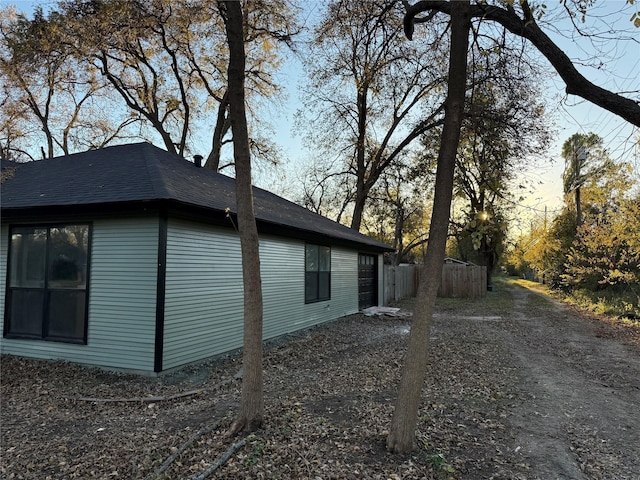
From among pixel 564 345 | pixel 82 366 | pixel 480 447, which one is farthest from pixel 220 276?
pixel 564 345

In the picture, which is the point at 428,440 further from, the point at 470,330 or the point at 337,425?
the point at 470,330

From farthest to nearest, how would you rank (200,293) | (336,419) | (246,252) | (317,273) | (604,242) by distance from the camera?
(604,242) < (317,273) < (200,293) < (336,419) < (246,252)

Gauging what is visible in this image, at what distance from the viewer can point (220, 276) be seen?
736 centimetres

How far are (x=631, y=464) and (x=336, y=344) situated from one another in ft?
19.0

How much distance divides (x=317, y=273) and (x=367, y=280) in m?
5.01

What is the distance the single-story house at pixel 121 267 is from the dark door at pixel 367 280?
24.9 feet

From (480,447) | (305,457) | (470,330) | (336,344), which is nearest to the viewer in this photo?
(305,457)

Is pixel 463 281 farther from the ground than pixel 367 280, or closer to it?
closer to it

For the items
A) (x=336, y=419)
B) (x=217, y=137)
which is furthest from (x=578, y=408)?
(x=217, y=137)

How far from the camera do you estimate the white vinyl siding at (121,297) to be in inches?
235

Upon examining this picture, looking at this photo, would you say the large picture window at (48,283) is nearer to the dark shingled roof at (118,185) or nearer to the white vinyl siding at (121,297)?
the white vinyl siding at (121,297)

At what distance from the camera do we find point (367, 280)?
15992mm

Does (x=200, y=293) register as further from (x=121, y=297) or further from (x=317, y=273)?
(x=317, y=273)

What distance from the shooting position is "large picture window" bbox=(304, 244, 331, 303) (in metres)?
A: 10.9
